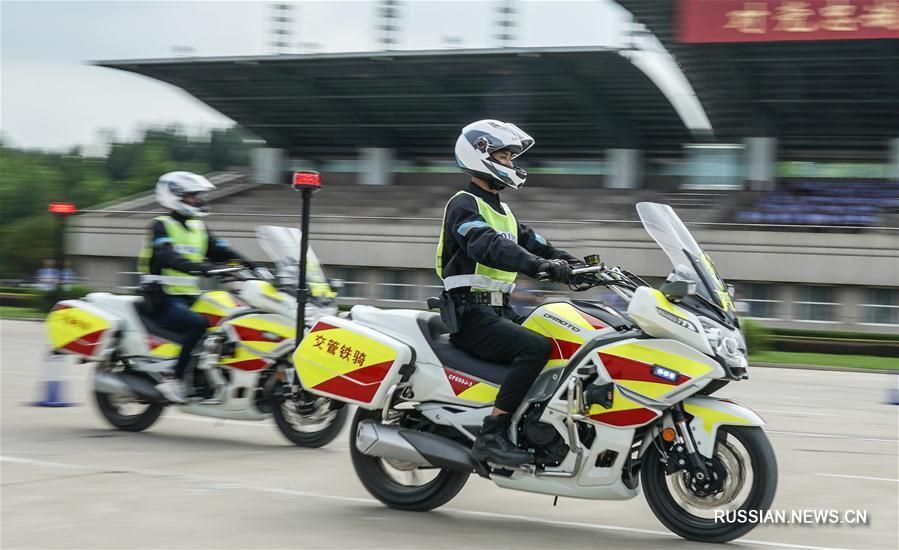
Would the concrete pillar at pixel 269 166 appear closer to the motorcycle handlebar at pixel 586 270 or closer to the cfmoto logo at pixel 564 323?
the cfmoto logo at pixel 564 323

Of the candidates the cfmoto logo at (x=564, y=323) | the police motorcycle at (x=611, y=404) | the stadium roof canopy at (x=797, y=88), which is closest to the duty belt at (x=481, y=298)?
the police motorcycle at (x=611, y=404)

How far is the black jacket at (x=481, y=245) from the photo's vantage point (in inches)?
238

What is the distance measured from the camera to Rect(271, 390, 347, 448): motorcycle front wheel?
8992 millimetres

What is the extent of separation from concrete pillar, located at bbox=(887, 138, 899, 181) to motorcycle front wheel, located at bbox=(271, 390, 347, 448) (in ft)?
122

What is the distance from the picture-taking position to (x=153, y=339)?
9688 mm

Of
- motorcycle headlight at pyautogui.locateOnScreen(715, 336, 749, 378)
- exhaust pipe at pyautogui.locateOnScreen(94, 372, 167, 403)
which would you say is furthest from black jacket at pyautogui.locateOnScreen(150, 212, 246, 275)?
motorcycle headlight at pyautogui.locateOnScreen(715, 336, 749, 378)

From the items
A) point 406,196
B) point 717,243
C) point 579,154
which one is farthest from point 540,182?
point 717,243

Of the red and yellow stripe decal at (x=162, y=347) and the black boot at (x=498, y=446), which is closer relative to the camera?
the black boot at (x=498, y=446)

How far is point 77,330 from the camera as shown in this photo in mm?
9766

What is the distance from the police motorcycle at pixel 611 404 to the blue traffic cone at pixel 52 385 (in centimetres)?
593

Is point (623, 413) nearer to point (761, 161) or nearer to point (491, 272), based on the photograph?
point (491, 272)

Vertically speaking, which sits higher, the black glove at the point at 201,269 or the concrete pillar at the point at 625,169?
the concrete pillar at the point at 625,169

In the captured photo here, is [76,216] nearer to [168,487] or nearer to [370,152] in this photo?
[370,152]

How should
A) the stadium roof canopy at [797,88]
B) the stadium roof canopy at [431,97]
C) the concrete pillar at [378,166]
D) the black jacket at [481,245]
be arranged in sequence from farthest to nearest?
the concrete pillar at [378,166] → the stadium roof canopy at [431,97] → the stadium roof canopy at [797,88] → the black jacket at [481,245]
